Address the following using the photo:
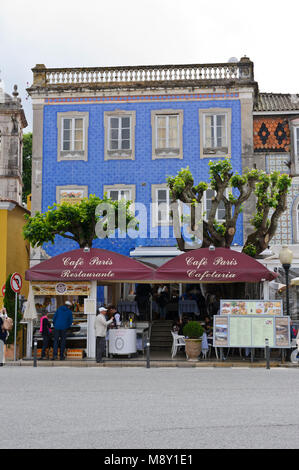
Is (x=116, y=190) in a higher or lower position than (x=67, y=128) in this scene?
lower

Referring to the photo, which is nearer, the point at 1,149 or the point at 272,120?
the point at 272,120

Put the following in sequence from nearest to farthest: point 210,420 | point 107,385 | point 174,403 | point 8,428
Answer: point 8,428, point 210,420, point 174,403, point 107,385

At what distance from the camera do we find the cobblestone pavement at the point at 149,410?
7438 millimetres

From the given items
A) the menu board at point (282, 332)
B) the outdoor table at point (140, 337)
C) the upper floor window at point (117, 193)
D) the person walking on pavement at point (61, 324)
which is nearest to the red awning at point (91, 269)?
the person walking on pavement at point (61, 324)

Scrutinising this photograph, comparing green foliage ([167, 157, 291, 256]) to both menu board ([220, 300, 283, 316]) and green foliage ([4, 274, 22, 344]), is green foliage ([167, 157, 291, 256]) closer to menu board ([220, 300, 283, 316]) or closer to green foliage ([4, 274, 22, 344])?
menu board ([220, 300, 283, 316])

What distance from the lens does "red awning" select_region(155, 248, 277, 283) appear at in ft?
65.4

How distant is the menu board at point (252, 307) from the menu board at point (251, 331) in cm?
21

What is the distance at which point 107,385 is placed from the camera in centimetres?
1349

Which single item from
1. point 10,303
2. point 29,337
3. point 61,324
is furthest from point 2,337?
point 10,303

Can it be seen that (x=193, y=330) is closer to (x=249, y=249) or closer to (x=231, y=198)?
(x=249, y=249)

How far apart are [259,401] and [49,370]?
26.1 ft
